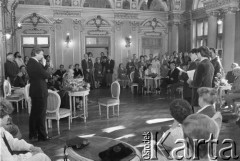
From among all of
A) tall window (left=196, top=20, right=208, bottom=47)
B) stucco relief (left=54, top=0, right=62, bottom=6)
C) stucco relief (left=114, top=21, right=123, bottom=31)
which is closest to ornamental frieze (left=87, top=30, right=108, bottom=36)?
stucco relief (left=114, top=21, right=123, bottom=31)

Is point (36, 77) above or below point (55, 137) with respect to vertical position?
above

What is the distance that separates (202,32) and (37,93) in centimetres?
1034

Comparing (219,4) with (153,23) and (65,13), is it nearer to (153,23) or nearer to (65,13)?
(153,23)

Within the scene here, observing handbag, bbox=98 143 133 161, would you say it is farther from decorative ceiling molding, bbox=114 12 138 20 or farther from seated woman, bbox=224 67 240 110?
decorative ceiling molding, bbox=114 12 138 20

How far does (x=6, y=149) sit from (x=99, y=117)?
420cm

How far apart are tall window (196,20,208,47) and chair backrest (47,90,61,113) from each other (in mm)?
9582

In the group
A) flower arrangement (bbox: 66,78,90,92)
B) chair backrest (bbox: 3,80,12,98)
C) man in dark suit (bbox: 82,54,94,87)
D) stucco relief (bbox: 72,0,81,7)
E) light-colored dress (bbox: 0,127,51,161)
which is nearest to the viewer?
light-colored dress (bbox: 0,127,51,161)

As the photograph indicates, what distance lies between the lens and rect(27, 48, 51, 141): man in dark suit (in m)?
4.70

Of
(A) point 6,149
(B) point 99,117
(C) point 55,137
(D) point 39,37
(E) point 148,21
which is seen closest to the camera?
(A) point 6,149

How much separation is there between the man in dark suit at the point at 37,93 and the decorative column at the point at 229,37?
26.2 ft

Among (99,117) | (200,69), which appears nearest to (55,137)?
(99,117)

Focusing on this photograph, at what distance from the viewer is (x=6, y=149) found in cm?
271

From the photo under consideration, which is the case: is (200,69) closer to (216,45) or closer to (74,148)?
(74,148)

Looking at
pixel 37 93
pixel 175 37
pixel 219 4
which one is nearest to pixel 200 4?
pixel 175 37
